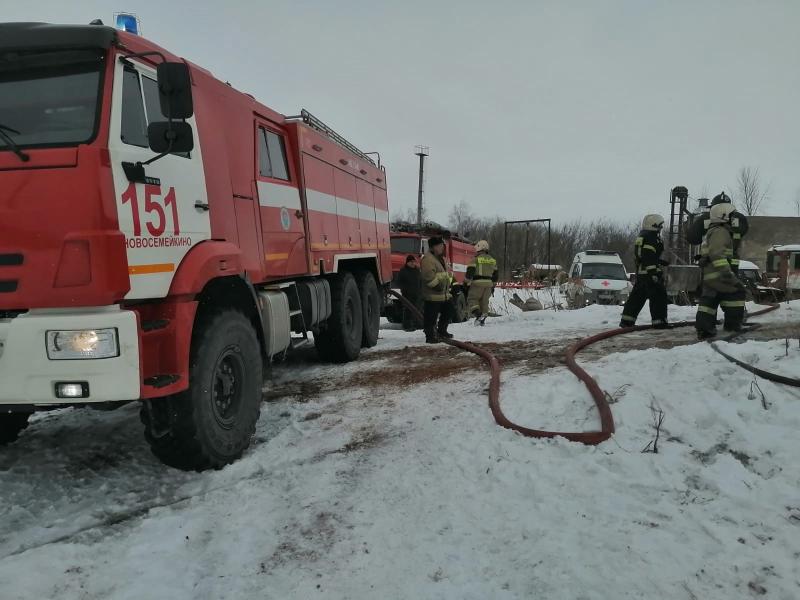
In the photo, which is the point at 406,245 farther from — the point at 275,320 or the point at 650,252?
the point at 275,320

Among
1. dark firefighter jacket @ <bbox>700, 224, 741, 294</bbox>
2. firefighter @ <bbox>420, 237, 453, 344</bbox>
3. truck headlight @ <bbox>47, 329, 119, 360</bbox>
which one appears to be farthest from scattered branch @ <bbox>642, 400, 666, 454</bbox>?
firefighter @ <bbox>420, 237, 453, 344</bbox>

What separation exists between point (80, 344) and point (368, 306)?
5.80 meters

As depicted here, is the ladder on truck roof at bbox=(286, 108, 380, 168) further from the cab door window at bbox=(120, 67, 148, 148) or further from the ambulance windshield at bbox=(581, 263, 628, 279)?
the ambulance windshield at bbox=(581, 263, 628, 279)

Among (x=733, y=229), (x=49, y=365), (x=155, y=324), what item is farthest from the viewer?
(x=733, y=229)

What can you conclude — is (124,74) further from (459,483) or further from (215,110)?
(459,483)

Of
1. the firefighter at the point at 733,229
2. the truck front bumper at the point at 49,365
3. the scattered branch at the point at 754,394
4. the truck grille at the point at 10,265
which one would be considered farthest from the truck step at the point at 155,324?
the firefighter at the point at 733,229

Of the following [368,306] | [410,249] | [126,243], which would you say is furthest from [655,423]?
[410,249]

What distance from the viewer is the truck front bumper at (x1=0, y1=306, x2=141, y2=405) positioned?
3.00 m

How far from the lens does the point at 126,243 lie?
10.4 ft

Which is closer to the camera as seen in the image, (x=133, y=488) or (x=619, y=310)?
(x=133, y=488)

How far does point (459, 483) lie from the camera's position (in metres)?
3.49

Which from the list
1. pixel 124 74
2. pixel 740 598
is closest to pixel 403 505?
pixel 740 598

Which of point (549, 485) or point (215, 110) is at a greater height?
point (215, 110)

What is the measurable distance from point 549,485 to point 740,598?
1.17m
